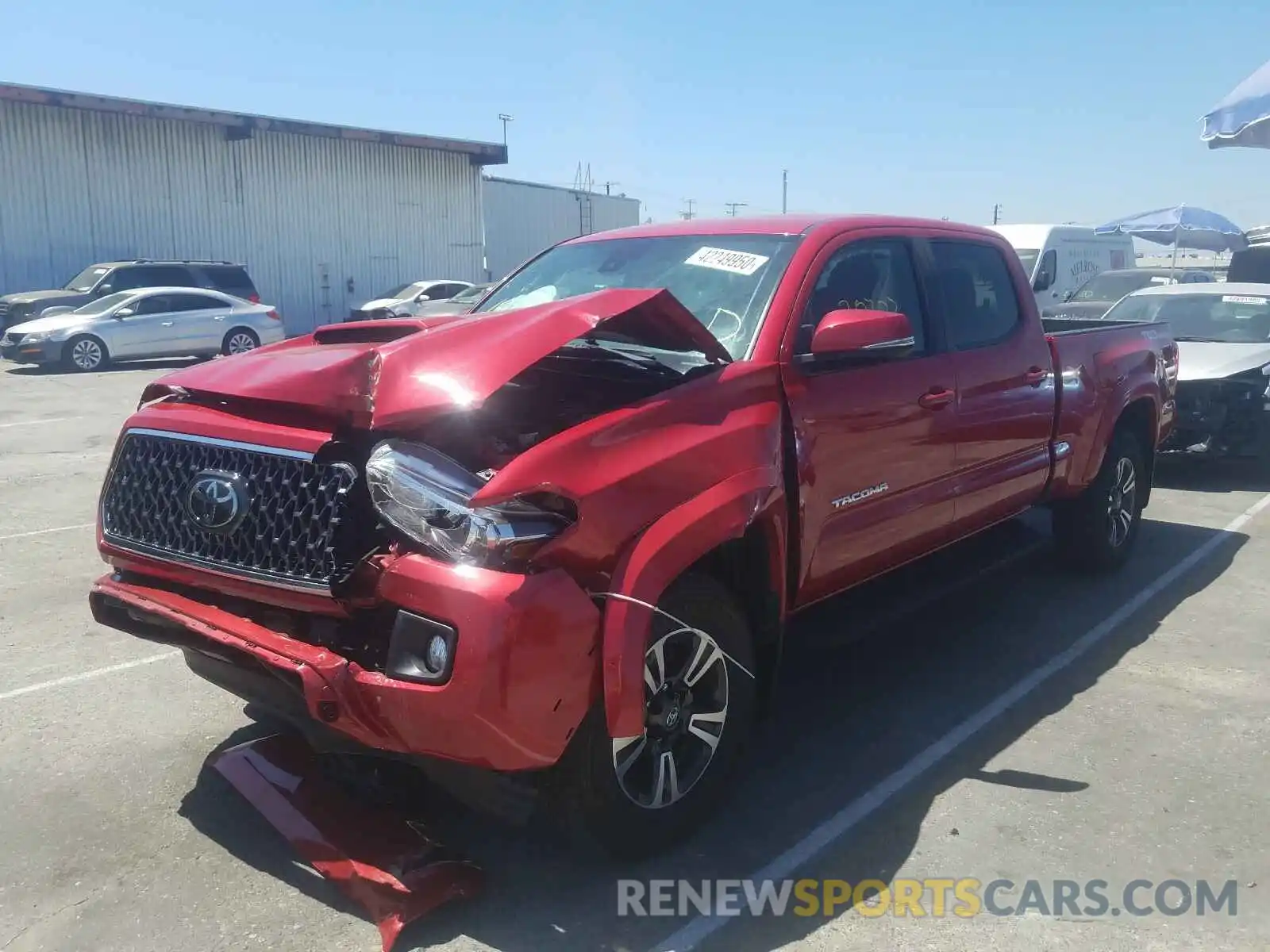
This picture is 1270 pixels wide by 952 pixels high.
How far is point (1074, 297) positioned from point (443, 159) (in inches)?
886

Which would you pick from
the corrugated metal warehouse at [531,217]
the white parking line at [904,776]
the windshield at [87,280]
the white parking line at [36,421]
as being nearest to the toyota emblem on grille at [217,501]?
the white parking line at [904,776]

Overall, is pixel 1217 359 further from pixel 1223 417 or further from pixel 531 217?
pixel 531 217

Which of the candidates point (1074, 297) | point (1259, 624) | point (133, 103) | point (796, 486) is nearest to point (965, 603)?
point (1259, 624)

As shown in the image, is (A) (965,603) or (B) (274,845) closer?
(B) (274,845)

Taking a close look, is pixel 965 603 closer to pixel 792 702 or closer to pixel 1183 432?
pixel 792 702

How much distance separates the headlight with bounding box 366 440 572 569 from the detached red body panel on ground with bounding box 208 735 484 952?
3.21 feet

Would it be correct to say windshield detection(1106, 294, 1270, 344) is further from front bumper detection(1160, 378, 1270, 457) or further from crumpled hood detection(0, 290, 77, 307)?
crumpled hood detection(0, 290, 77, 307)

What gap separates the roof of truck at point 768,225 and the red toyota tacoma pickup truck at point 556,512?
0.10ft

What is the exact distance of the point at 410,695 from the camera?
277 cm

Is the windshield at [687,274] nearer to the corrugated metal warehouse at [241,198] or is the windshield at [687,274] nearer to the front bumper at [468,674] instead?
the front bumper at [468,674]

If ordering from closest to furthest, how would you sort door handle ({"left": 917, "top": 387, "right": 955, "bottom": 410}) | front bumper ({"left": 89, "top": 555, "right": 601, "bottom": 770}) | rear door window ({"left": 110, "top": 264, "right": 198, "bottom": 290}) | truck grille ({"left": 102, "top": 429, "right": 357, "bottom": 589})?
front bumper ({"left": 89, "top": 555, "right": 601, "bottom": 770}) < truck grille ({"left": 102, "top": 429, "right": 357, "bottom": 589}) < door handle ({"left": 917, "top": 387, "right": 955, "bottom": 410}) < rear door window ({"left": 110, "top": 264, "right": 198, "bottom": 290})

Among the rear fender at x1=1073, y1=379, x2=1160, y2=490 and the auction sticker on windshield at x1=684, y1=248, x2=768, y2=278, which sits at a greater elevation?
the auction sticker on windshield at x1=684, y1=248, x2=768, y2=278

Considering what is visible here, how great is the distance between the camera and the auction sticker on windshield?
4.21 meters
